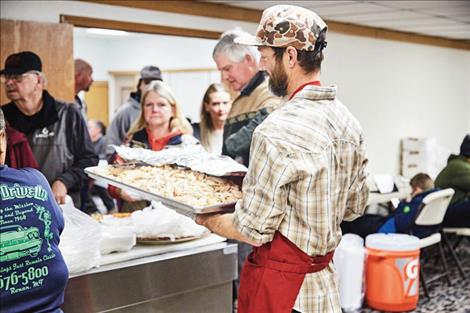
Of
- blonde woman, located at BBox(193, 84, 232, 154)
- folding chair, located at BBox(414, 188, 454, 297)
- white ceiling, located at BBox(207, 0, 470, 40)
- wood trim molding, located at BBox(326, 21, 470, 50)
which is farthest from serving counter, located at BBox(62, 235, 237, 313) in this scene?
wood trim molding, located at BBox(326, 21, 470, 50)

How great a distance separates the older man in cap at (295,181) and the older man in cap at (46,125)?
62.9 inches

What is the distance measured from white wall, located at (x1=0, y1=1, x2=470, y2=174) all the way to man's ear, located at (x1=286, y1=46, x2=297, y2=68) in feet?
9.00

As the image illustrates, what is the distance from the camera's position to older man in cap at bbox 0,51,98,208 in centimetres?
309

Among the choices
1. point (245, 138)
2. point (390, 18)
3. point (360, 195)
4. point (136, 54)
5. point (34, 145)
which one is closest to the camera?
point (360, 195)

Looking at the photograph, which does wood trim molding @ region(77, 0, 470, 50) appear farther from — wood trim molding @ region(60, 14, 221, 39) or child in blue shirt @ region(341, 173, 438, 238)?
child in blue shirt @ region(341, 173, 438, 238)

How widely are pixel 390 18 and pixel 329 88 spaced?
3.56 metres

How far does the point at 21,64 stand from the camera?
3.15m

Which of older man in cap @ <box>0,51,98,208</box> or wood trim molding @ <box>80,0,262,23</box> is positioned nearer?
older man in cap @ <box>0,51,98,208</box>

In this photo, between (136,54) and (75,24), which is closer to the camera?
Answer: (75,24)

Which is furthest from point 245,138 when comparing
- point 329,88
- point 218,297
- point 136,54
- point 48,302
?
point 136,54

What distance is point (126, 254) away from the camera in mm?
2180

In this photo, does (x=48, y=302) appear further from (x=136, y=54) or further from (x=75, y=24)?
(x=136, y=54)

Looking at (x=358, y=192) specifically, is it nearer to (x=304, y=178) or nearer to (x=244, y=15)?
(x=304, y=178)

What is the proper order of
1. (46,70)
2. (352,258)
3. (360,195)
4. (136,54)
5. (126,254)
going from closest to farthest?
(360,195)
(126,254)
(46,70)
(352,258)
(136,54)
